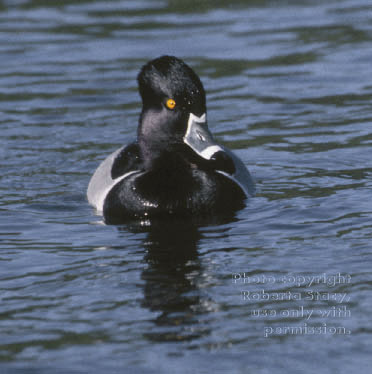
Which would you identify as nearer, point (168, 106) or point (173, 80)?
point (173, 80)

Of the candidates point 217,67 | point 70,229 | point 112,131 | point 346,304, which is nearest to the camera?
point 346,304

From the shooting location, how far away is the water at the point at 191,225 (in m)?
6.41

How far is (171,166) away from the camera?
9.77 m

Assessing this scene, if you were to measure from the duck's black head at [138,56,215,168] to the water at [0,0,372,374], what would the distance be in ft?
3.10

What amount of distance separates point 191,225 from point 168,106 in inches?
54.2

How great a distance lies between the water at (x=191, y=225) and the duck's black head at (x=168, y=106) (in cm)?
94

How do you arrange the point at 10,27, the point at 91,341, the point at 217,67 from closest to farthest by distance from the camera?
the point at 91,341, the point at 217,67, the point at 10,27

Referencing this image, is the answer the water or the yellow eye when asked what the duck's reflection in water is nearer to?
the water

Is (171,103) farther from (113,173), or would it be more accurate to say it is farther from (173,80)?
(113,173)

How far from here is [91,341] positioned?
6.43 metres

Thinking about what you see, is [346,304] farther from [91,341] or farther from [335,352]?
[91,341]

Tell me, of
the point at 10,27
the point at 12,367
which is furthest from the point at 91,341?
→ the point at 10,27

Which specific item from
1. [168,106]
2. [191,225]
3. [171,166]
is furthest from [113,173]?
[191,225]

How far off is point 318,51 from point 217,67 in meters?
1.82
